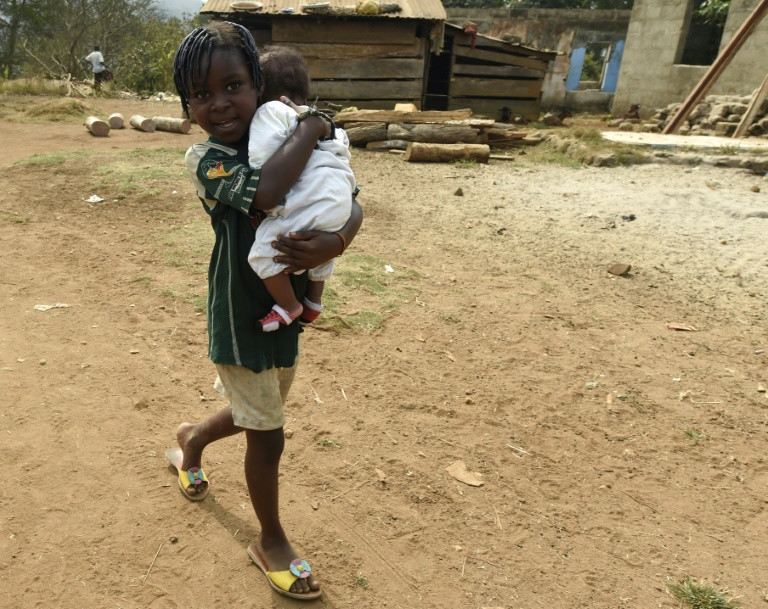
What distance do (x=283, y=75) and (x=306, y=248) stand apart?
18.6 inches

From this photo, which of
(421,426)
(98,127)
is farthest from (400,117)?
(421,426)

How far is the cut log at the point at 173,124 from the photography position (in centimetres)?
1022

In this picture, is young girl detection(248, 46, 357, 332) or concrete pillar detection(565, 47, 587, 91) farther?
concrete pillar detection(565, 47, 587, 91)

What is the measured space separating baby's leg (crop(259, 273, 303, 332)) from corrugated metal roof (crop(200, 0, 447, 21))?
10.0 metres

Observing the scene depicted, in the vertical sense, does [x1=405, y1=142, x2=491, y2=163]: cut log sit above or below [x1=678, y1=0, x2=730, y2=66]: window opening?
below

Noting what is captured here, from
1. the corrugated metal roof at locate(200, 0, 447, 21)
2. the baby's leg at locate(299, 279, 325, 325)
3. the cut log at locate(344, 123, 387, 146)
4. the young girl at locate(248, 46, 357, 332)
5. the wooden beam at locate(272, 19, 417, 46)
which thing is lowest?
the cut log at locate(344, 123, 387, 146)

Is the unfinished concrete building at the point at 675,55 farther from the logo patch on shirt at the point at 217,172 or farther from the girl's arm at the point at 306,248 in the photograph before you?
the logo patch on shirt at the point at 217,172

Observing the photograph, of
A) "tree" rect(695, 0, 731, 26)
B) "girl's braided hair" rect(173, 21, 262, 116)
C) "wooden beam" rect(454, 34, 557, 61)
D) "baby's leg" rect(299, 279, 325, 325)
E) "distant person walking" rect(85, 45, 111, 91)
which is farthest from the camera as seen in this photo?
"distant person walking" rect(85, 45, 111, 91)

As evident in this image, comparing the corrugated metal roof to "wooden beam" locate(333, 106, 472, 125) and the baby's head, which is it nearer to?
"wooden beam" locate(333, 106, 472, 125)

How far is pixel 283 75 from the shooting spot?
5.24 feet

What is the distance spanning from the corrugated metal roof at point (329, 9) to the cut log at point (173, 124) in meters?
1.83

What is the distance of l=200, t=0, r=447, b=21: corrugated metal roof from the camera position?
10320mm

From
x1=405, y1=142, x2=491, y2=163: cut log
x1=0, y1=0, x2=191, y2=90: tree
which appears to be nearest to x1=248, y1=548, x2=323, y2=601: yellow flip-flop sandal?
x1=405, y1=142, x2=491, y2=163: cut log

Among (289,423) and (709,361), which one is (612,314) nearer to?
(709,361)
